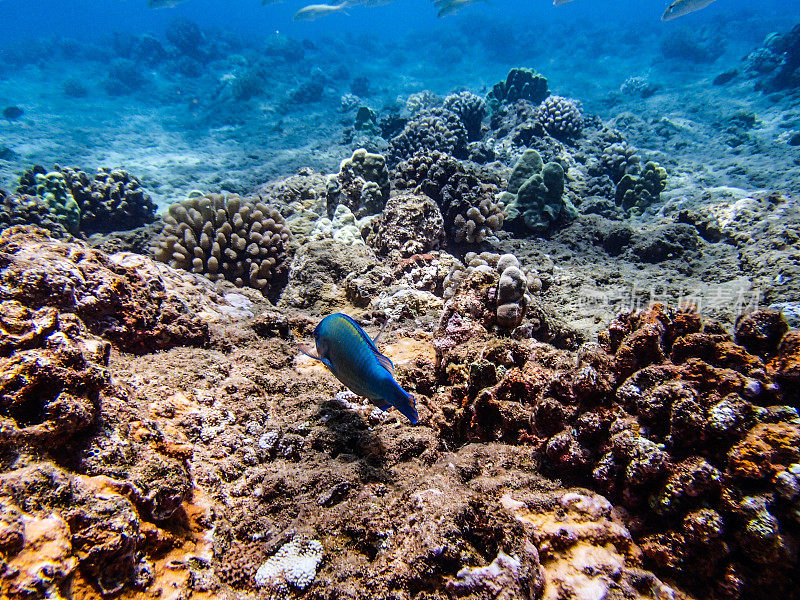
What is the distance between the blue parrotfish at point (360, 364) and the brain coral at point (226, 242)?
13.4 ft

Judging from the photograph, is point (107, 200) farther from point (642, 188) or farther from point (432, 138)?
point (642, 188)

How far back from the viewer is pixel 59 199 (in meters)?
7.96

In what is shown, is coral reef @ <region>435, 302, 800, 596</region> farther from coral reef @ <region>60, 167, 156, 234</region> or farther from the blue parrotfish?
coral reef @ <region>60, 167, 156, 234</region>

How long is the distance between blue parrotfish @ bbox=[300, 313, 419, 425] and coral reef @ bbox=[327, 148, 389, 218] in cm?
579

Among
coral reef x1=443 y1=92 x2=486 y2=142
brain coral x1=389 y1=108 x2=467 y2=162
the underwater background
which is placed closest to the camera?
the underwater background

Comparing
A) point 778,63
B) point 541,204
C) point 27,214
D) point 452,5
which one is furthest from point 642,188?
point 778,63

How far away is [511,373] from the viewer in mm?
2422

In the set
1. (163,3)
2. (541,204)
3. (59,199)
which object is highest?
(163,3)

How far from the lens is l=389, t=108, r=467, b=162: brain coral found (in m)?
11.7

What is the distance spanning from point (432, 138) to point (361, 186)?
5.36 metres

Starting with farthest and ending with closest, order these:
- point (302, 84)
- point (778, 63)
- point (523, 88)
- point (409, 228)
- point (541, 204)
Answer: point (302, 84) < point (778, 63) < point (523, 88) < point (541, 204) < point (409, 228)

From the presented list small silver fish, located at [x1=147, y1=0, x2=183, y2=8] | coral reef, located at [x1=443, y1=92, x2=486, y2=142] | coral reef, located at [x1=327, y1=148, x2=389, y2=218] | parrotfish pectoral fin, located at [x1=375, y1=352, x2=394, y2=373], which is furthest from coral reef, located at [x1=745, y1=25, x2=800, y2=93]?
small silver fish, located at [x1=147, y1=0, x2=183, y2=8]

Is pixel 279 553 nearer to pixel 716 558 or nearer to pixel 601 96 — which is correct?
pixel 716 558

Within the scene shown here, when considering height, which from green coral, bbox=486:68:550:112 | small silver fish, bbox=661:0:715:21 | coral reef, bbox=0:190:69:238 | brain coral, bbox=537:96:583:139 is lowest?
coral reef, bbox=0:190:69:238
